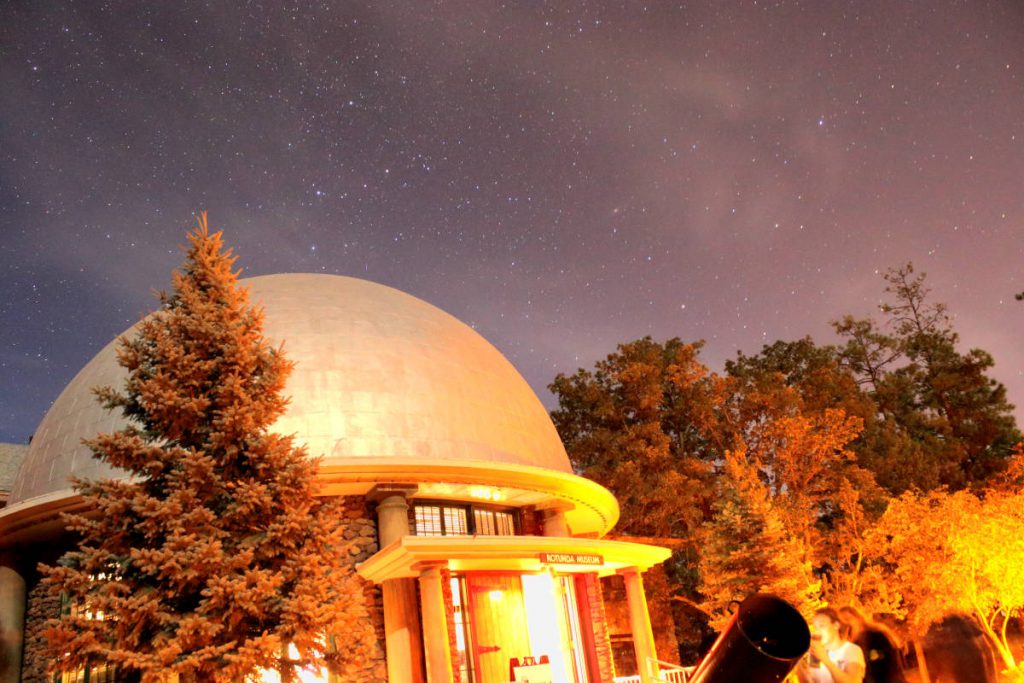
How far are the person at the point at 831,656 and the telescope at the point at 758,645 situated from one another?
38cm

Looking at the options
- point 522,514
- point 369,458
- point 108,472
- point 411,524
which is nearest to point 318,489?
point 369,458

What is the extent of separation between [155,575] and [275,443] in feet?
6.69

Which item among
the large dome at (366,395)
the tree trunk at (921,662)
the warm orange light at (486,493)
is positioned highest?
the large dome at (366,395)

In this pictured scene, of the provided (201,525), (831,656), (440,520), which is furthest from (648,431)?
(831,656)

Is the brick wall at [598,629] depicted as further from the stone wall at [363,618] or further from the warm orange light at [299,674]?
the warm orange light at [299,674]

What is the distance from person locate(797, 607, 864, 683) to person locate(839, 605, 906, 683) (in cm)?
13

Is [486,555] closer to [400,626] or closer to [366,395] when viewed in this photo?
[400,626]

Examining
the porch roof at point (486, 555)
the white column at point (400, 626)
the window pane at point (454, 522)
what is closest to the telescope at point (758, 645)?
the porch roof at point (486, 555)

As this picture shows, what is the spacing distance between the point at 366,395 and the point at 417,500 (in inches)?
83.8

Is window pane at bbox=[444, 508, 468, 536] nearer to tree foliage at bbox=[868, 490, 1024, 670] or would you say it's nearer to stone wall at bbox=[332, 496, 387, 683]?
stone wall at bbox=[332, 496, 387, 683]

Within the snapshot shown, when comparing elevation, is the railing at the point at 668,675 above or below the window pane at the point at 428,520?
below

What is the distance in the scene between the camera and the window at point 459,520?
13945mm

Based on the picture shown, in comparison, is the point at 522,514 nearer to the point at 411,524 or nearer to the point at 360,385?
the point at 411,524

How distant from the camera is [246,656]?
8602mm
